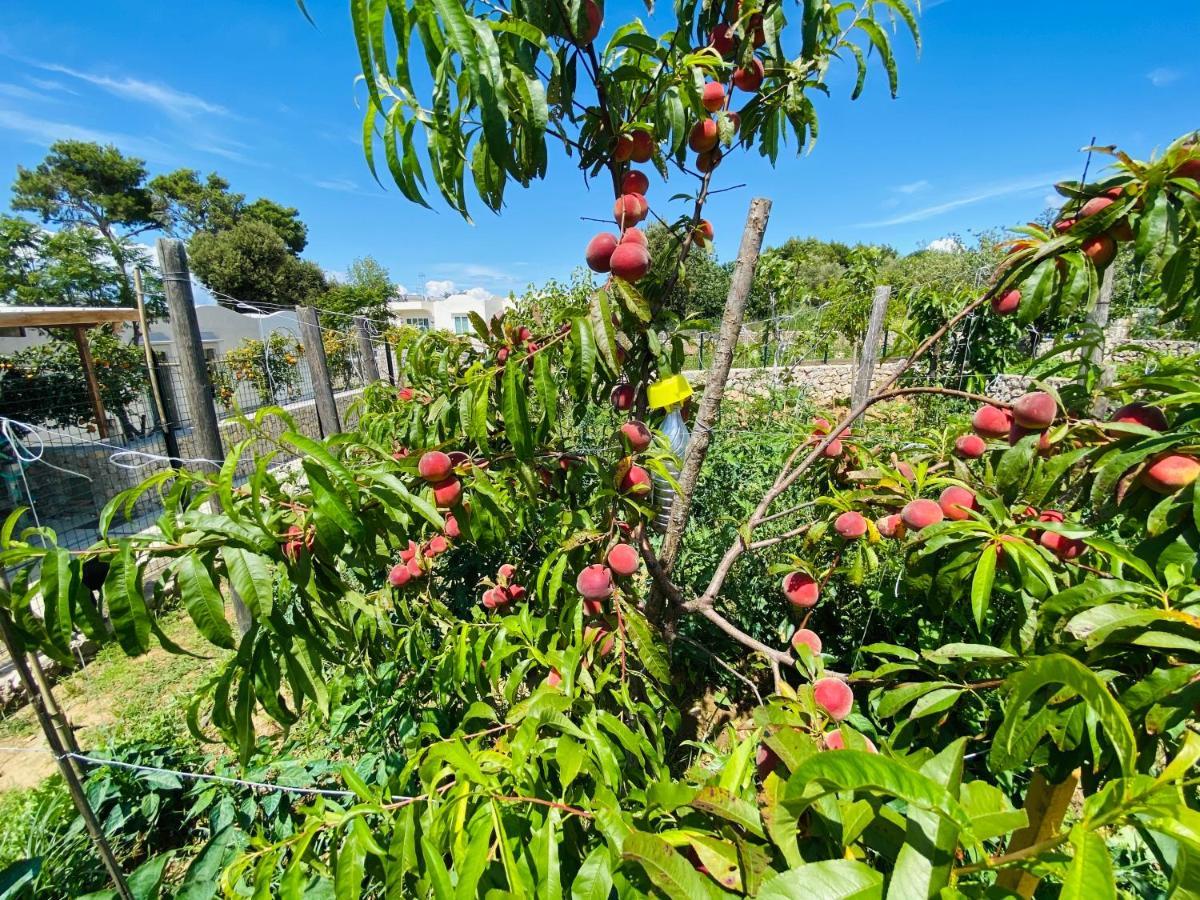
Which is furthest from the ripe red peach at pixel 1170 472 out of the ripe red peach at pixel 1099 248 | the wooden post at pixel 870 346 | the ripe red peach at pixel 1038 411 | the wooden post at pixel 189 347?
the wooden post at pixel 870 346

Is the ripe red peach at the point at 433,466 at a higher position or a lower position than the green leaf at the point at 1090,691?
higher

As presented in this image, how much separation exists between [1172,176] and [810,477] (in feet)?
3.69

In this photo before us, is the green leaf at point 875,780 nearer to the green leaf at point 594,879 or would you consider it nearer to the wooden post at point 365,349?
the green leaf at point 594,879

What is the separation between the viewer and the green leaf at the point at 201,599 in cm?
80

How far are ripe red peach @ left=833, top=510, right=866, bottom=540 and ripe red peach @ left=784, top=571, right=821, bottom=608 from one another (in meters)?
0.20

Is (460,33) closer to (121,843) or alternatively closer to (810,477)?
(810,477)

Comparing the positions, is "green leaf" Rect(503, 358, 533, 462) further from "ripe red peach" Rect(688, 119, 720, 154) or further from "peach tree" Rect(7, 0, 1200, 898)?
"ripe red peach" Rect(688, 119, 720, 154)

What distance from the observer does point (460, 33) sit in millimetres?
723

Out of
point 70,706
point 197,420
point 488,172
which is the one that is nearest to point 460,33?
point 488,172

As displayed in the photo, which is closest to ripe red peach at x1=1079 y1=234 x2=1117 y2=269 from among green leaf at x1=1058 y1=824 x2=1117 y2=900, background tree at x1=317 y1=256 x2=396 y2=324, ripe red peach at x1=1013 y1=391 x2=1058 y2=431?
ripe red peach at x1=1013 y1=391 x2=1058 y2=431

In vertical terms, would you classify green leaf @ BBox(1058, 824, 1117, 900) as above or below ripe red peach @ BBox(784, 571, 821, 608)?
above

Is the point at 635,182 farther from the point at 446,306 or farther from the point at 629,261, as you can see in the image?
the point at 446,306

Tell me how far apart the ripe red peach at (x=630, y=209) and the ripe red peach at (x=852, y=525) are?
2.90 ft

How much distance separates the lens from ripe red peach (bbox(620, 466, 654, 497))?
1.31m
